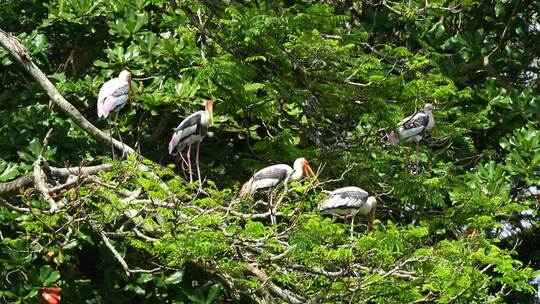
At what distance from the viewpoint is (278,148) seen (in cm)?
940

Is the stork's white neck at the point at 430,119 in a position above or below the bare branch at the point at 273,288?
above

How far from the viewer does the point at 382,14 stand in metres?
10.9

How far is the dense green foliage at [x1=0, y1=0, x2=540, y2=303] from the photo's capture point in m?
7.09

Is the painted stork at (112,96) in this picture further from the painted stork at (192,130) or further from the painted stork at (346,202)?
the painted stork at (346,202)

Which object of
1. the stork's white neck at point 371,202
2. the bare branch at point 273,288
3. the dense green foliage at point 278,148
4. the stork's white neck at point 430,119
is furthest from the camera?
the stork's white neck at point 430,119

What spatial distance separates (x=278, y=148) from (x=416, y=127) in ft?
3.79

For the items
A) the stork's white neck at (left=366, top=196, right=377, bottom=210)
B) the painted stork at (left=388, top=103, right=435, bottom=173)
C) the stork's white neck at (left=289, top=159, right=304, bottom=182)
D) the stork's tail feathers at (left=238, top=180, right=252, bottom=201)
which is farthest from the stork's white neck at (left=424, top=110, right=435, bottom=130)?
the stork's tail feathers at (left=238, top=180, right=252, bottom=201)

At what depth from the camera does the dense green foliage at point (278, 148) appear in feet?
23.3

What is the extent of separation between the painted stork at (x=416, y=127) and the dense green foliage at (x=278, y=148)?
111 millimetres

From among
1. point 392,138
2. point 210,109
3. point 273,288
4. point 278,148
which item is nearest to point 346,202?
point 273,288

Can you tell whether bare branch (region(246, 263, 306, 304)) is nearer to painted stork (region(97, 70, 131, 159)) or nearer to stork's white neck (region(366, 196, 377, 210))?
stork's white neck (region(366, 196, 377, 210))

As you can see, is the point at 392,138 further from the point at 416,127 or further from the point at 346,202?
the point at 346,202

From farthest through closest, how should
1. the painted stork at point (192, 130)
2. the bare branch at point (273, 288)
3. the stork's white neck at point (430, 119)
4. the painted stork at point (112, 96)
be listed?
the stork's white neck at point (430, 119) → the painted stork at point (192, 130) → the painted stork at point (112, 96) → the bare branch at point (273, 288)

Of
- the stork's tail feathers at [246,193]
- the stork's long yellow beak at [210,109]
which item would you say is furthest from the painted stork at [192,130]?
the stork's tail feathers at [246,193]
